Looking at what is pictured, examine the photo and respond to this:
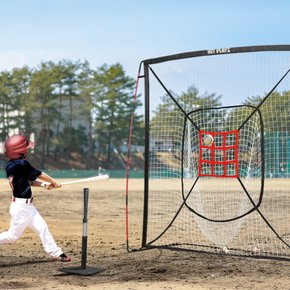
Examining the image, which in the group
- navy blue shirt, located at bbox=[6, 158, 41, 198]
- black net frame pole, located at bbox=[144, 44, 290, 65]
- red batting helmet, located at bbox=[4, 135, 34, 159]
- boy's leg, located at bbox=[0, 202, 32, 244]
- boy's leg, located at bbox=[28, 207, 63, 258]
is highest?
black net frame pole, located at bbox=[144, 44, 290, 65]

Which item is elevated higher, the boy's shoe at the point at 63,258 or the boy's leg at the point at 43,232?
the boy's leg at the point at 43,232

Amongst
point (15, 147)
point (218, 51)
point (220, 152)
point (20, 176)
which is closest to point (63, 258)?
point (20, 176)

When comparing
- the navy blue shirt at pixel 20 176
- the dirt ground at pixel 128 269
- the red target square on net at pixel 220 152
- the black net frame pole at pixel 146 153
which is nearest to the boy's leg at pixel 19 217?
the navy blue shirt at pixel 20 176

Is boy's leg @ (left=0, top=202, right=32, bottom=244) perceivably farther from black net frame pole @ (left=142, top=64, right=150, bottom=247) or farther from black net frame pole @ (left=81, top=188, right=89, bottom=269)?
black net frame pole @ (left=142, top=64, right=150, bottom=247)

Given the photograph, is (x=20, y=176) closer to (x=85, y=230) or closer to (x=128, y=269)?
(x=85, y=230)

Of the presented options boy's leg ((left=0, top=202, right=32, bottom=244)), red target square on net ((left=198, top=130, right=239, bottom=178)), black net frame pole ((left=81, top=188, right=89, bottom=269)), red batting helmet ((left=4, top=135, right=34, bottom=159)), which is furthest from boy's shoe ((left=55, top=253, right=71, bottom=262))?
red target square on net ((left=198, top=130, right=239, bottom=178))

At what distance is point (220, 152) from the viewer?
824 cm

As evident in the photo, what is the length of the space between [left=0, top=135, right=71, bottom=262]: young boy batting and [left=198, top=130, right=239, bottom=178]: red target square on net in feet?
8.09

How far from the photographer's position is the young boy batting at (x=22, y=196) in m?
6.73

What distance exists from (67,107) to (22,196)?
65.7 metres

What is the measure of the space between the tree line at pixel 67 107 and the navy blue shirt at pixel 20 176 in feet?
186

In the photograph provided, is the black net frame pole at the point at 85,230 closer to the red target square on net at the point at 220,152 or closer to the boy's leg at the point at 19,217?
the boy's leg at the point at 19,217

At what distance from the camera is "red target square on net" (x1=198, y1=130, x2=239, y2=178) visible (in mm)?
8156

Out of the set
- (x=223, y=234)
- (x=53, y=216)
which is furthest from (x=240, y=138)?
(x=53, y=216)
